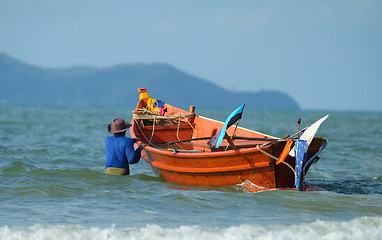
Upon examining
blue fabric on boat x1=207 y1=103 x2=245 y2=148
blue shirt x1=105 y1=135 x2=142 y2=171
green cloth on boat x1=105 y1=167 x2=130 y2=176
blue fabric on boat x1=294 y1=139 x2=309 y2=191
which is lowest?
green cloth on boat x1=105 y1=167 x2=130 y2=176

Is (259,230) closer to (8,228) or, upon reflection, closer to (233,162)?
(233,162)

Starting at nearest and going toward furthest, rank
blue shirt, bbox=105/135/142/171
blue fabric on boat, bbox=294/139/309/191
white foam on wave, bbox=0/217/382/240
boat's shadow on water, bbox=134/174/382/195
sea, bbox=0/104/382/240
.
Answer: white foam on wave, bbox=0/217/382/240 → sea, bbox=0/104/382/240 → blue fabric on boat, bbox=294/139/309/191 → boat's shadow on water, bbox=134/174/382/195 → blue shirt, bbox=105/135/142/171

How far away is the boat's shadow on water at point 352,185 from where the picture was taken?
33.6ft

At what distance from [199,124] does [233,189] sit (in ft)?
13.8

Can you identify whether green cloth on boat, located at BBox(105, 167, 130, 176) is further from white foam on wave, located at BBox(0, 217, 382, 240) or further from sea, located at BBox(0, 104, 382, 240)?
white foam on wave, located at BBox(0, 217, 382, 240)

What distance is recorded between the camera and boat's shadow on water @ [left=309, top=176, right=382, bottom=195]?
403 inches

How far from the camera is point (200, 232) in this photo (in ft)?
22.4

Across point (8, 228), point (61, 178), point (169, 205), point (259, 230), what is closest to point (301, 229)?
point (259, 230)

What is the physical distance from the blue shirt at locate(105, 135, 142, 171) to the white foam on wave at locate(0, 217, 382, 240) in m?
3.07

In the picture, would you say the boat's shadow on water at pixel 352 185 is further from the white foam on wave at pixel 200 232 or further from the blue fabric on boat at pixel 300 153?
the white foam on wave at pixel 200 232

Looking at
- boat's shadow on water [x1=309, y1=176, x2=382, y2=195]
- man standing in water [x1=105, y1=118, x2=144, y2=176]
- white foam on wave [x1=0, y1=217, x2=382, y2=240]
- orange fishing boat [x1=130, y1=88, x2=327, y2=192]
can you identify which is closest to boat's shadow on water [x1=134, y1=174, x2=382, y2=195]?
boat's shadow on water [x1=309, y1=176, x2=382, y2=195]

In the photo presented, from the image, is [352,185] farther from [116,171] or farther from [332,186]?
[116,171]

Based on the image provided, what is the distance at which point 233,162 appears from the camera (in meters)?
8.80

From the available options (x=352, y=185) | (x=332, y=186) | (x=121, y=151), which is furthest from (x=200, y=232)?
(x=352, y=185)
